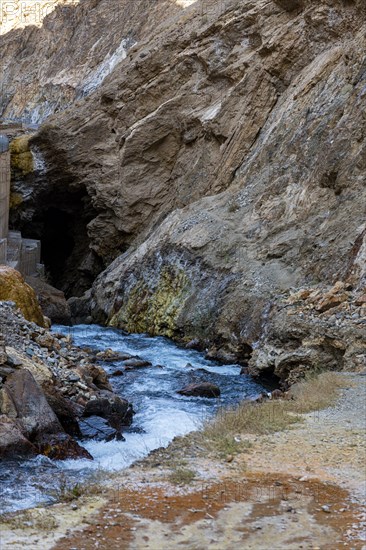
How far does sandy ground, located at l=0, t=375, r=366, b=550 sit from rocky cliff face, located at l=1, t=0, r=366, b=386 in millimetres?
7934

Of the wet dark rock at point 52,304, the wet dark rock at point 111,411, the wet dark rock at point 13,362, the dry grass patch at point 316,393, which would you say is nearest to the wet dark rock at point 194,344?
the wet dark rock at point 52,304

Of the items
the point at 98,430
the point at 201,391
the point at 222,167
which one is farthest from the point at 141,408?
the point at 222,167

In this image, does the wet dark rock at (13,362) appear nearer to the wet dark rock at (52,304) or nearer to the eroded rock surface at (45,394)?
the eroded rock surface at (45,394)

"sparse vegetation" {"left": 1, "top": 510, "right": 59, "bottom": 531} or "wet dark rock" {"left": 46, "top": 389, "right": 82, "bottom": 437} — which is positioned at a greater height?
"sparse vegetation" {"left": 1, "top": 510, "right": 59, "bottom": 531}

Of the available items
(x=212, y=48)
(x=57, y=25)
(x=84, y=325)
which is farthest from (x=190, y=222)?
(x=57, y=25)

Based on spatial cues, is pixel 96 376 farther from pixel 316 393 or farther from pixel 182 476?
pixel 182 476

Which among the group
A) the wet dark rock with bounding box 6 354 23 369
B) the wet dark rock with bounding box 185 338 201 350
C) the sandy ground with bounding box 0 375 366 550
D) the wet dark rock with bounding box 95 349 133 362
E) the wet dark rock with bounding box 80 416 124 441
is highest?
the wet dark rock with bounding box 6 354 23 369

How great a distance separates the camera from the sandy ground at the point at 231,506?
A: 705 cm

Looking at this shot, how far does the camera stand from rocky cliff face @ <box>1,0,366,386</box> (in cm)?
2070

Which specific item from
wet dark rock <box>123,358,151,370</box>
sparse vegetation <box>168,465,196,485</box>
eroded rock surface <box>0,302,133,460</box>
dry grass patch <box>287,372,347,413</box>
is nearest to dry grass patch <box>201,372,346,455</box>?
dry grass patch <box>287,372,347,413</box>

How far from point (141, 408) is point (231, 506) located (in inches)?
266

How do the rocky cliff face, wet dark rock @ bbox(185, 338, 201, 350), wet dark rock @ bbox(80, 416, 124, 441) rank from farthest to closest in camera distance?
wet dark rock @ bbox(185, 338, 201, 350)
the rocky cliff face
wet dark rock @ bbox(80, 416, 124, 441)

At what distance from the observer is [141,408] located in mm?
14477

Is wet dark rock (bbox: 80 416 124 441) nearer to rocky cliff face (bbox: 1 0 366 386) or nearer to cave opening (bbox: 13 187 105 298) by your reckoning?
rocky cliff face (bbox: 1 0 366 386)
